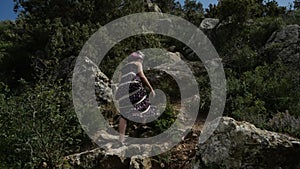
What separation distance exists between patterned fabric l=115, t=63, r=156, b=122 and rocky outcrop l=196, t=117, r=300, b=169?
171 cm

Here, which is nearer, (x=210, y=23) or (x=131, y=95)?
(x=131, y=95)

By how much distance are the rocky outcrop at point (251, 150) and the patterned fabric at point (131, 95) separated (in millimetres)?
1708

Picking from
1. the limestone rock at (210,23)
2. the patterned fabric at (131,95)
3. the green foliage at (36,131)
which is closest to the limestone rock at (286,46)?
the limestone rock at (210,23)

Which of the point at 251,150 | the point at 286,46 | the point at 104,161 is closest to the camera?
the point at 251,150

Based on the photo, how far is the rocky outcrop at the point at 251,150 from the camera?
4.60 metres

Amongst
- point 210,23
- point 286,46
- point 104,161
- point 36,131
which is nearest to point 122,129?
point 104,161

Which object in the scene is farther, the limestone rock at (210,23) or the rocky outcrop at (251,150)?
the limestone rock at (210,23)

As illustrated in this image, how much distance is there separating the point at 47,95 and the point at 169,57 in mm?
4635

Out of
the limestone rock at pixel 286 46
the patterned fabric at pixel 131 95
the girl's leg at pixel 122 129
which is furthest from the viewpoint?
the limestone rock at pixel 286 46

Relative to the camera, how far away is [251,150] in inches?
182

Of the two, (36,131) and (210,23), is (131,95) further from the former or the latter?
(210,23)

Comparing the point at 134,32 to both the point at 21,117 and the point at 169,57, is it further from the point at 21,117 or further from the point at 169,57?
the point at 21,117

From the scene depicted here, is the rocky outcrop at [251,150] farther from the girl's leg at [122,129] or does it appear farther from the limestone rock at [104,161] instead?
the girl's leg at [122,129]

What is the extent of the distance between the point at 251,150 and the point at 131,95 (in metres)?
2.24
